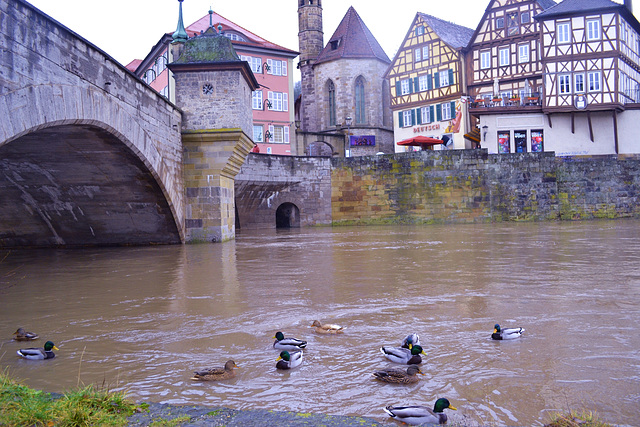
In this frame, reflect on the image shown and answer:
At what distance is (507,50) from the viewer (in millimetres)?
34688

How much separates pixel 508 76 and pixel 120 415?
34753 millimetres

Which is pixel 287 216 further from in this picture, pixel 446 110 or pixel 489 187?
pixel 446 110

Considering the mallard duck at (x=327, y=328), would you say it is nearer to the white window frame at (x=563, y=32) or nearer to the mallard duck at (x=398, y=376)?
the mallard duck at (x=398, y=376)

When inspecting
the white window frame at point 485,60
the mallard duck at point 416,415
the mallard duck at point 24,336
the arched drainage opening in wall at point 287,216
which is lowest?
the mallard duck at point 416,415

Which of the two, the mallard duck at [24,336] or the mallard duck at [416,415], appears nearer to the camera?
the mallard duck at [416,415]

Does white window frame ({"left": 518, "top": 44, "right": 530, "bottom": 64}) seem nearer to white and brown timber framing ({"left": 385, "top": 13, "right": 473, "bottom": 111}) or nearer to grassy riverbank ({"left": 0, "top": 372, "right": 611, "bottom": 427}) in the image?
white and brown timber framing ({"left": 385, "top": 13, "right": 473, "bottom": 111})

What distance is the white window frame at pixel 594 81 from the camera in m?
31.0

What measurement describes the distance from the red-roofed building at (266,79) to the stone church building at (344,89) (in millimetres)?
3791

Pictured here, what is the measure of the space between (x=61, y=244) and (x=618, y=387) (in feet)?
57.4

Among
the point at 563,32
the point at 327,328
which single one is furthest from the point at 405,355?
the point at 563,32

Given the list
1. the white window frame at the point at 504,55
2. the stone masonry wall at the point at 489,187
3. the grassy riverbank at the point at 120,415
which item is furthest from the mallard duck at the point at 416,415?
the white window frame at the point at 504,55

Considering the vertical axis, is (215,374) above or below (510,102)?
below

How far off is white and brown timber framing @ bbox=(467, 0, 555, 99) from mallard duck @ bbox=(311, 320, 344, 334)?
30866 mm

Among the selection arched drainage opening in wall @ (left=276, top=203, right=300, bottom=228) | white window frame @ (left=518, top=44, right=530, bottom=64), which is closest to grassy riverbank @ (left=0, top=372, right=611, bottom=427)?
arched drainage opening in wall @ (left=276, top=203, right=300, bottom=228)
